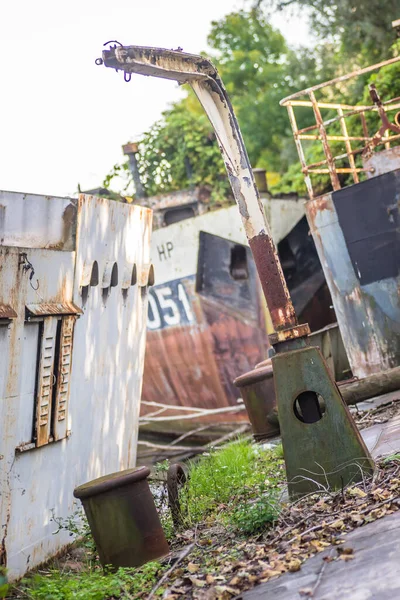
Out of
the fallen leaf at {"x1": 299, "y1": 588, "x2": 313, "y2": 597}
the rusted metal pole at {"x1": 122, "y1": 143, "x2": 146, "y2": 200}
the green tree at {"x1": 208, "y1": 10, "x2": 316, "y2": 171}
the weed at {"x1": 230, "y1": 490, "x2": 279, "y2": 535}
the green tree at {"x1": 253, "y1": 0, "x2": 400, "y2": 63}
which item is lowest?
the fallen leaf at {"x1": 299, "y1": 588, "x2": 313, "y2": 597}

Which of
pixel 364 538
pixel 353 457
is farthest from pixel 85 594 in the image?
pixel 353 457

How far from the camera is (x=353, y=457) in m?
5.95

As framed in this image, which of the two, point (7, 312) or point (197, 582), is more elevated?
point (7, 312)

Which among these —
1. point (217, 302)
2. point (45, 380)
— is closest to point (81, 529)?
point (45, 380)

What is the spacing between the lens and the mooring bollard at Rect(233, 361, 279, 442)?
9.08 metres

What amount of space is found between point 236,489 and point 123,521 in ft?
5.45

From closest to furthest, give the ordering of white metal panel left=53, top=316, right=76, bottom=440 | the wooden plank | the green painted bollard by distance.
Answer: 1. the wooden plank
2. the green painted bollard
3. white metal panel left=53, top=316, right=76, bottom=440

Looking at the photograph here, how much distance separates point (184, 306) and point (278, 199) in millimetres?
3020

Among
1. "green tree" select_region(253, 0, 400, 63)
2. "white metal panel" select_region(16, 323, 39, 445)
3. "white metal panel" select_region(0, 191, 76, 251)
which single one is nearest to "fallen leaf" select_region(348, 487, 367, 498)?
"white metal panel" select_region(16, 323, 39, 445)

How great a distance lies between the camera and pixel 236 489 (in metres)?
7.45

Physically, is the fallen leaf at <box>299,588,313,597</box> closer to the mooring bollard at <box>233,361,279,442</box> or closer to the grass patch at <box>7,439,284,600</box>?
the grass patch at <box>7,439,284,600</box>

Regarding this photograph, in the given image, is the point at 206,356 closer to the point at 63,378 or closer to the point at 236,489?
the point at 63,378

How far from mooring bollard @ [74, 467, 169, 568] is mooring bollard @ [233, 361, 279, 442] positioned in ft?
10.1

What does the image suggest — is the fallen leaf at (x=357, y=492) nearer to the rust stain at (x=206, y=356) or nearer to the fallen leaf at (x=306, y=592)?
the fallen leaf at (x=306, y=592)
